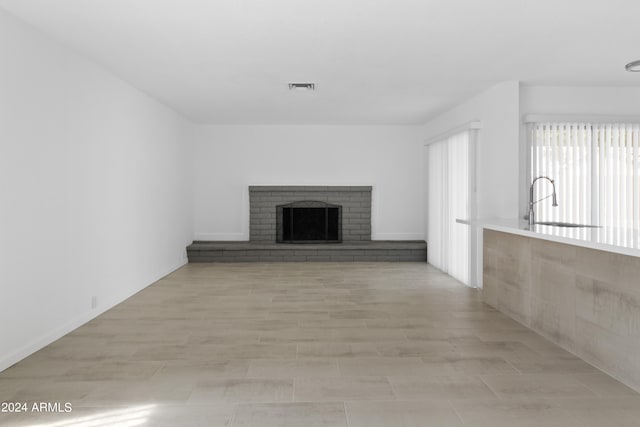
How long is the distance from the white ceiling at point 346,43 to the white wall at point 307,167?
2.39 meters

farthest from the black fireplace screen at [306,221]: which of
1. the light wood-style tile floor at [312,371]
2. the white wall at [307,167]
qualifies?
the light wood-style tile floor at [312,371]

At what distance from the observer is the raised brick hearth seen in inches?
297

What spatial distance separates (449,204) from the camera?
6.39 meters

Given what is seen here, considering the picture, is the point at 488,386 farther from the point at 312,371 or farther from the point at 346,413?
the point at 312,371

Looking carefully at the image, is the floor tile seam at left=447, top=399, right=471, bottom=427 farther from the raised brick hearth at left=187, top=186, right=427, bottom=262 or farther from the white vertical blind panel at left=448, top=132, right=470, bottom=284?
the raised brick hearth at left=187, top=186, right=427, bottom=262

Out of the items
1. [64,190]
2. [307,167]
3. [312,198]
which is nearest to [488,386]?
[64,190]

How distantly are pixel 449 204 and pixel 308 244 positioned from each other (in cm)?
270

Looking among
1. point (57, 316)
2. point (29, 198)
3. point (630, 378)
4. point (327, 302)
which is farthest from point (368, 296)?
point (29, 198)

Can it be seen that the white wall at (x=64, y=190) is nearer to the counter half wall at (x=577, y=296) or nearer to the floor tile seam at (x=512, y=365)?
the floor tile seam at (x=512, y=365)

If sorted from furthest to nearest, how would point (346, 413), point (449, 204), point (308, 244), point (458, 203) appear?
point (308, 244)
point (449, 204)
point (458, 203)
point (346, 413)

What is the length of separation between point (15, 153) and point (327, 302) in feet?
10.2

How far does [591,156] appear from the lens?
5.17m

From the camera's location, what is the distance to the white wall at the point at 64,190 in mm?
3057

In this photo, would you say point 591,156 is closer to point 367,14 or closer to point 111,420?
point 367,14
